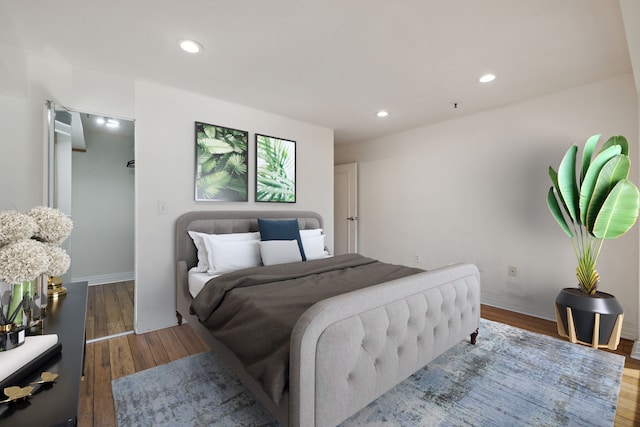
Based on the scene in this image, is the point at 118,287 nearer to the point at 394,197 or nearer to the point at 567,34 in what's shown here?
the point at 394,197

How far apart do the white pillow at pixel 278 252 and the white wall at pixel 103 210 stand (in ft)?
5.12

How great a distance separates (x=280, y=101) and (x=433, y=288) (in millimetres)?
2496

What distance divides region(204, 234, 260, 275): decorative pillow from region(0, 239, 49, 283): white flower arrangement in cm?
145

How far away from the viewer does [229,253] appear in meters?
2.62

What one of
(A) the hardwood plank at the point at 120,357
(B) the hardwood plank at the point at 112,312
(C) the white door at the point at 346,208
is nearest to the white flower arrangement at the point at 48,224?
(A) the hardwood plank at the point at 120,357

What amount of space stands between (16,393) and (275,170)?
3.00 metres

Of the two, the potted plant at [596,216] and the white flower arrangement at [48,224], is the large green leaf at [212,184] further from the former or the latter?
the potted plant at [596,216]

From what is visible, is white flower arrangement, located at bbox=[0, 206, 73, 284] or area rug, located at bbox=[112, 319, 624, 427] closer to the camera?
white flower arrangement, located at bbox=[0, 206, 73, 284]

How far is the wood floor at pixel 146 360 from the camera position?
1.62 metres

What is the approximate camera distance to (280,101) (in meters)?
3.17

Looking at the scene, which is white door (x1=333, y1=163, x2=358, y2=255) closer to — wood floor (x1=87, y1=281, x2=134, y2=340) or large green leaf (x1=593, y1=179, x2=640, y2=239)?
large green leaf (x1=593, y1=179, x2=640, y2=239)

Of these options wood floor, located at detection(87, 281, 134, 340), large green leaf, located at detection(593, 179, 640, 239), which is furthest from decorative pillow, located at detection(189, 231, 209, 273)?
large green leaf, located at detection(593, 179, 640, 239)

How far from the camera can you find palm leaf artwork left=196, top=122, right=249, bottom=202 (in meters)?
3.01

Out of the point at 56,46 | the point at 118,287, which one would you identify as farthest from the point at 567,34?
the point at 118,287
